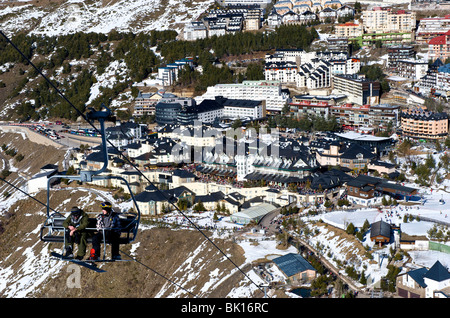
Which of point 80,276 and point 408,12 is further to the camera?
point 408,12

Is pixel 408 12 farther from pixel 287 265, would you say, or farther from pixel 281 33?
pixel 287 265

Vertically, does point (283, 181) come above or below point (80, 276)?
above

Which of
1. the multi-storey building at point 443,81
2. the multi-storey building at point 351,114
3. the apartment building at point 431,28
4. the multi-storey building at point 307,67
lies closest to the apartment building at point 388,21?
the apartment building at point 431,28

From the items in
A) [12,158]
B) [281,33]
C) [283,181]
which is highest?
[281,33]

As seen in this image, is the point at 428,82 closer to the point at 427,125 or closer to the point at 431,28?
the point at 427,125

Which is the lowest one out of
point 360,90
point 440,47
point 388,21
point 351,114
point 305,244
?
point 305,244

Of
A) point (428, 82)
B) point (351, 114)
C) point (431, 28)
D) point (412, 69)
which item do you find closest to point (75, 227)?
point (351, 114)
